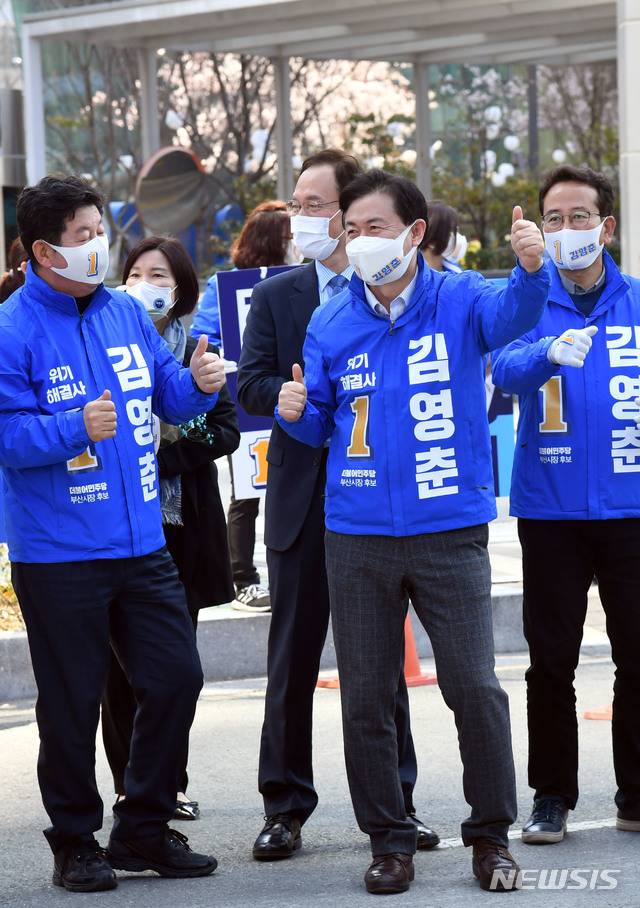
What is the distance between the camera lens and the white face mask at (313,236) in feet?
14.8

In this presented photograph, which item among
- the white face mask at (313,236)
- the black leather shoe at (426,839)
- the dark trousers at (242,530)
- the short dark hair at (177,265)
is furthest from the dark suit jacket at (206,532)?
the dark trousers at (242,530)

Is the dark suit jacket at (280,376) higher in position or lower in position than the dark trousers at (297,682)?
higher

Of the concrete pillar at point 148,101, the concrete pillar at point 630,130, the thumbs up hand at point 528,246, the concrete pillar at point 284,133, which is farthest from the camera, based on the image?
the concrete pillar at point 284,133

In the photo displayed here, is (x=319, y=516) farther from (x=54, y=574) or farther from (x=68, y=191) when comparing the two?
(x=68, y=191)

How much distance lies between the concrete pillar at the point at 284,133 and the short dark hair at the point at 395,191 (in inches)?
545

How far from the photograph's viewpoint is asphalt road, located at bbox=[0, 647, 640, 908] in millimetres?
4027

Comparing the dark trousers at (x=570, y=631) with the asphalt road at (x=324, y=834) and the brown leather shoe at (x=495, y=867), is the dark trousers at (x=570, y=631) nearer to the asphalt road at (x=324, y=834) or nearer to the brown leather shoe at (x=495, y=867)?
the asphalt road at (x=324, y=834)

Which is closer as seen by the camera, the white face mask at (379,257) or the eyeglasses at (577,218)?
the white face mask at (379,257)

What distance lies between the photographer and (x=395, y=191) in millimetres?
3988

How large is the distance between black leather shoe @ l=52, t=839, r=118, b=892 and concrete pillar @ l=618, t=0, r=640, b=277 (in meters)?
7.40

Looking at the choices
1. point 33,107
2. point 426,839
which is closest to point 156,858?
point 426,839

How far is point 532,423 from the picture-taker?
4359 mm

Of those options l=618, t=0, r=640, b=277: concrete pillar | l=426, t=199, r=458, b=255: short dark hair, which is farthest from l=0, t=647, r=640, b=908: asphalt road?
l=618, t=0, r=640, b=277: concrete pillar

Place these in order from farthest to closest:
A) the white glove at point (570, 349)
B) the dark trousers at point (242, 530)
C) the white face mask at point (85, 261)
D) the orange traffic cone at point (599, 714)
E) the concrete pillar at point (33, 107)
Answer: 1. the concrete pillar at point (33, 107)
2. the dark trousers at point (242, 530)
3. the orange traffic cone at point (599, 714)
4. the white face mask at point (85, 261)
5. the white glove at point (570, 349)
